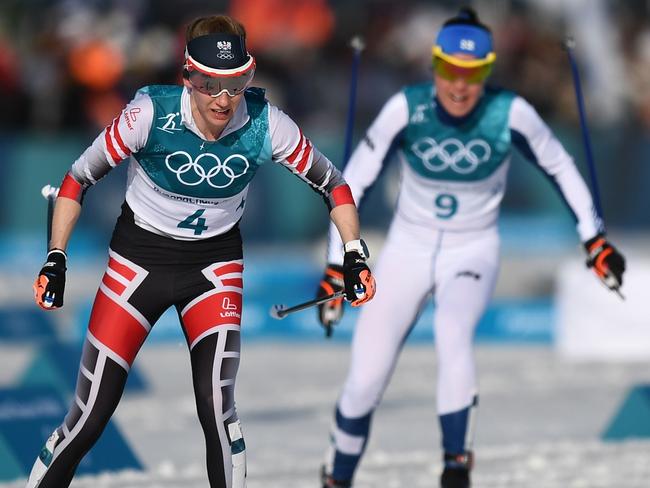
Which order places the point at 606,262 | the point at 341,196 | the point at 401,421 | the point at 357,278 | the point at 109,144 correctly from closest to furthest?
the point at 109,144
the point at 357,278
the point at 341,196
the point at 606,262
the point at 401,421

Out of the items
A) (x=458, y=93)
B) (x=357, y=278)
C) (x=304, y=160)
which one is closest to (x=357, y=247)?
(x=357, y=278)

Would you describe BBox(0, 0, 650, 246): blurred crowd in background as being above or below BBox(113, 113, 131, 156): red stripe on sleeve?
below

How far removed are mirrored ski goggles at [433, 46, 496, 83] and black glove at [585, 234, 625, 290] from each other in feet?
3.18

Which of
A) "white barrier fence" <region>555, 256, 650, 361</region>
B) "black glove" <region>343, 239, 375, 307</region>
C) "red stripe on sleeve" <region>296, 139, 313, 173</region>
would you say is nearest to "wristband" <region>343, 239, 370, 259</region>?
"black glove" <region>343, 239, 375, 307</region>

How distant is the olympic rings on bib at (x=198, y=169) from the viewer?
5.86 metres

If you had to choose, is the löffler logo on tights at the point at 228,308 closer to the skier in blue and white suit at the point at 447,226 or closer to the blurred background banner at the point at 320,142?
the skier in blue and white suit at the point at 447,226

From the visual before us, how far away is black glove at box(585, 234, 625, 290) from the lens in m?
7.21

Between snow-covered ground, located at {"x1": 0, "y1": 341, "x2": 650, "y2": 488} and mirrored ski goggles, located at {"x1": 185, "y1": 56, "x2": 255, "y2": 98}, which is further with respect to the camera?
snow-covered ground, located at {"x1": 0, "y1": 341, "x2": 650, "y2": 488}

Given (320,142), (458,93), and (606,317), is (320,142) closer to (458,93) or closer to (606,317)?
(606,317)

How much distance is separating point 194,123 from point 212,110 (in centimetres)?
12

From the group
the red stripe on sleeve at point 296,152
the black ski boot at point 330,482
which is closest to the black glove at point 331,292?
the black ski boot at point 330,482

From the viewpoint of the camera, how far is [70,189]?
19.4 ft

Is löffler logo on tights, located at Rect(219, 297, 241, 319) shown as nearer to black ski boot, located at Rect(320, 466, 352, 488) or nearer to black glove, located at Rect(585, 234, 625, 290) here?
black ski boot, located at Rect(320, 466, 352, 488)

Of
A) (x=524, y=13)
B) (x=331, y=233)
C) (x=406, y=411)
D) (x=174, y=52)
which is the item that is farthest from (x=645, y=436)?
(x=524, y=13)
